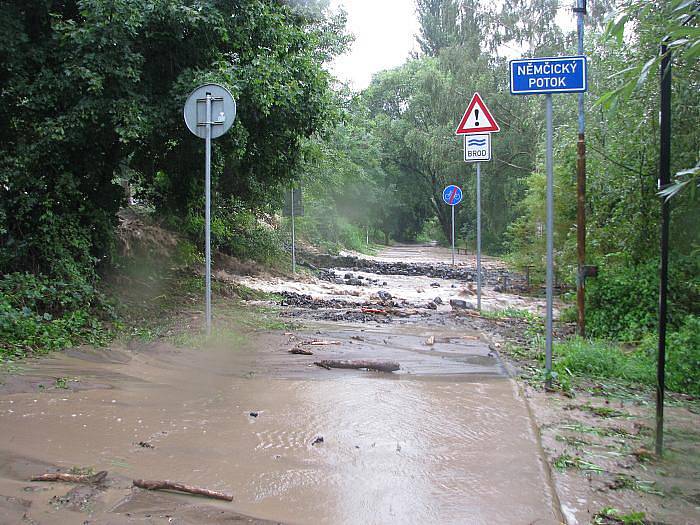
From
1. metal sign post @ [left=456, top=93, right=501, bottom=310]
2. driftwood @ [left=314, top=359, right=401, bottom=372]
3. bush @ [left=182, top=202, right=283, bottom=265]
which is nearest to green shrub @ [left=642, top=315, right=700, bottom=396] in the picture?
driftwood @ [left=314, top=359, right=401, bottom=372]

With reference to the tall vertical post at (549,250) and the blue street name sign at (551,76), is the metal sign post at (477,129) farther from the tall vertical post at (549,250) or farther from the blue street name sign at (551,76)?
the tall vertical post at (549,250)

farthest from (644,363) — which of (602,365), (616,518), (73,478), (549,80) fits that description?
(73,478)

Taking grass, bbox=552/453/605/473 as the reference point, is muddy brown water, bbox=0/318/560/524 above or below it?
above

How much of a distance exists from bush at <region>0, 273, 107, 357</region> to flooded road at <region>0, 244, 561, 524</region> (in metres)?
0.54

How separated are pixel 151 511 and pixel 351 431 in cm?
172

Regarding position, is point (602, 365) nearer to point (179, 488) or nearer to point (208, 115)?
point (179, 488)

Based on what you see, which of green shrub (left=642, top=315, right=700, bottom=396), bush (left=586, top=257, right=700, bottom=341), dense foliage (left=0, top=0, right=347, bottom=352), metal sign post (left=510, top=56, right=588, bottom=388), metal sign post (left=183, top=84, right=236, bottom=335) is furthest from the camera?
bush (left=586, top=257, right=700, bottom=341)

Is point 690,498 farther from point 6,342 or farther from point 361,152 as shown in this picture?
point 361,152

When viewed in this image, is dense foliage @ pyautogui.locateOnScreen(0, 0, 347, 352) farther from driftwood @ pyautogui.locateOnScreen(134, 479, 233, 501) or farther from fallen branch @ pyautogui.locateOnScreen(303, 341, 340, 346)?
driftwood @ pyautogui.locateOnScreen(134, 479, 233, 501)

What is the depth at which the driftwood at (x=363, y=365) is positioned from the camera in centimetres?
664

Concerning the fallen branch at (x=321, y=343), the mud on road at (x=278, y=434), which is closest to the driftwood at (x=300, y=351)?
the mud on road at (x=278, y=434)

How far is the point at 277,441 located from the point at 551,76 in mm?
4210

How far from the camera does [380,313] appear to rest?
1131 centimetres

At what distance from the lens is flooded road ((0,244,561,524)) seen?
3.36 m
